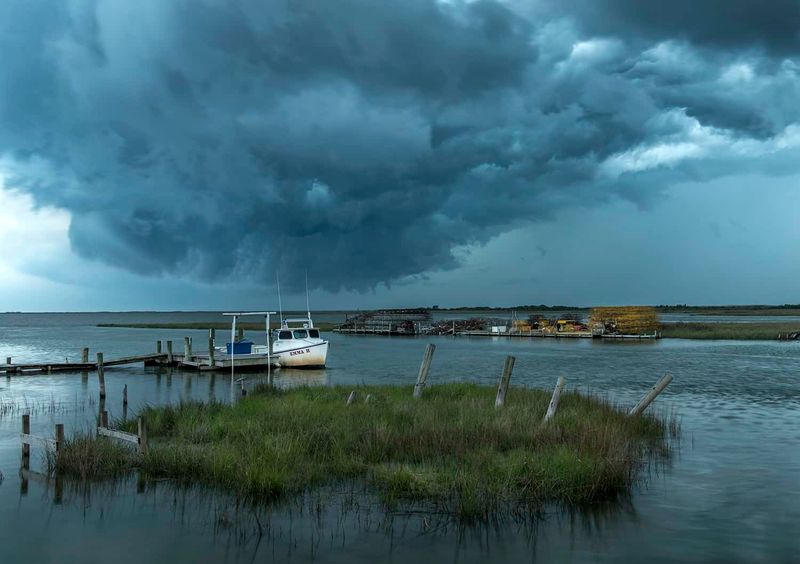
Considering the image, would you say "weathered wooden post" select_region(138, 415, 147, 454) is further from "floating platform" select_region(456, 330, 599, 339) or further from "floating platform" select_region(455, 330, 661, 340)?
"floating platform" select_region(456, 330, 599, 339)

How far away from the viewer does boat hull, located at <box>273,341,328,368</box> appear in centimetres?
4569

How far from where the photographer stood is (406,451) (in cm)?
1462

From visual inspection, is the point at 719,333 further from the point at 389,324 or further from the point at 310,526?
the point at 310,526

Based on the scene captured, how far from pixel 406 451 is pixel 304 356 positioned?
105 ft

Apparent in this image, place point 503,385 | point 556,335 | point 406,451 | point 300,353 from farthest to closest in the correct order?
point 556,335 < point 300,353 < point 503,385 < point 406,451

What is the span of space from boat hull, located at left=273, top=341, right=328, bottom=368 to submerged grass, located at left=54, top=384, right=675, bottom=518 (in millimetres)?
25709

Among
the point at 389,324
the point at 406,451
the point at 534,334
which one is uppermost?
the point at 389,324

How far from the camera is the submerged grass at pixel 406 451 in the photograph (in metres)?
12.3

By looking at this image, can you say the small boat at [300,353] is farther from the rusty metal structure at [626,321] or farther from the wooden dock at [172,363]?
the rusty metal structure at [626,321]

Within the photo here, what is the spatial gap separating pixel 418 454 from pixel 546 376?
26609 mm

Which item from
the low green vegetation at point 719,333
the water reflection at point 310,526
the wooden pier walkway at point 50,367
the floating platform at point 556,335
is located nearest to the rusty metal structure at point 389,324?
the floating platform at point 556,335

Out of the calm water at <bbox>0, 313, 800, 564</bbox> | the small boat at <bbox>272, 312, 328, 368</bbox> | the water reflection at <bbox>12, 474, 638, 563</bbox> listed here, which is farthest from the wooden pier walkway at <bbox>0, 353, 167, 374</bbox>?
the water reflection at <bbox>12, 474, 638, 563</bbox>

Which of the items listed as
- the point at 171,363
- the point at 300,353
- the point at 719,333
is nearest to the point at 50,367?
the point at 171,363

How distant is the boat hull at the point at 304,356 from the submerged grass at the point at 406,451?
84.3 ft
